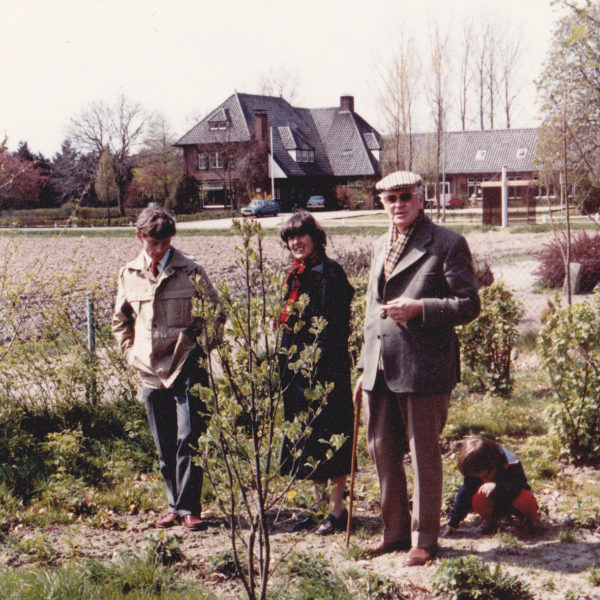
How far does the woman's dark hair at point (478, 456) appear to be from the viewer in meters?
4.17

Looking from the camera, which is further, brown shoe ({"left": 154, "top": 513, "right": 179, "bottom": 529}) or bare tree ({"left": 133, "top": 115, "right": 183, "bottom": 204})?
bare tree ({"left": 133, "top": 115, "right": 183, "bottom": 204})

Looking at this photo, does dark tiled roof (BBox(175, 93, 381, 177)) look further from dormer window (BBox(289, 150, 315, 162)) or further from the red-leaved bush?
the red-leaved bush

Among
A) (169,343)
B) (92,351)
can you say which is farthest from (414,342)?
(92,351)

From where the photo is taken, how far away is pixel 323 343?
456 centimetres

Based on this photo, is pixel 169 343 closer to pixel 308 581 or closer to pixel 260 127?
pixel 308 581

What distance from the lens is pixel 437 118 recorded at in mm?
23516

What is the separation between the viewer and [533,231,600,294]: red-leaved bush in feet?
43.4

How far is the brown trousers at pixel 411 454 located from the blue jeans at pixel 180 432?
114 centimetres

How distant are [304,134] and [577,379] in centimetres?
6038

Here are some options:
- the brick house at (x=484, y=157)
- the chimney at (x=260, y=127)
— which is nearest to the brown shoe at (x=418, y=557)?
the brick house at (x=484, y=157)

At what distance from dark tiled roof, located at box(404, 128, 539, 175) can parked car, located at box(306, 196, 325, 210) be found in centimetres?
1033

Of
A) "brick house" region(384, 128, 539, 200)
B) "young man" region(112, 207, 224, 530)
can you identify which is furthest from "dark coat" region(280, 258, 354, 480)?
"brick house" region(384, 128, 539, 200)

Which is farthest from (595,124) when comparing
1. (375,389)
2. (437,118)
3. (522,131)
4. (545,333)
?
(522,131)

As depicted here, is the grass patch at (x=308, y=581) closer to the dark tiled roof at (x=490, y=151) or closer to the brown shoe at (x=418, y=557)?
the brown shoe at (x=418, y=557)
